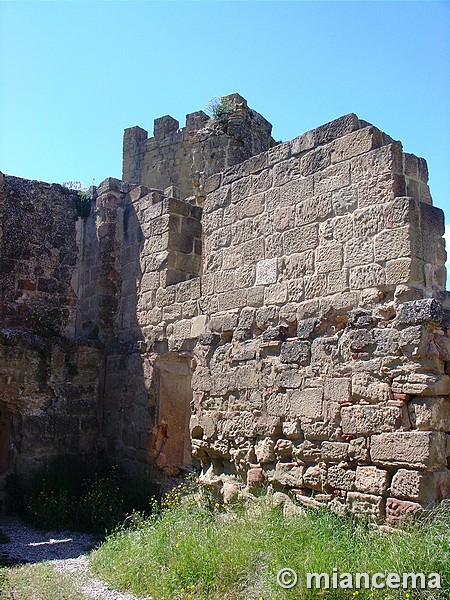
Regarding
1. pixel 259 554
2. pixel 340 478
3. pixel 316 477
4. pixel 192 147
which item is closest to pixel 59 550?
pixel 259 554

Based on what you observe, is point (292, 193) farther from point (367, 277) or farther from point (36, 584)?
point (36, 584)

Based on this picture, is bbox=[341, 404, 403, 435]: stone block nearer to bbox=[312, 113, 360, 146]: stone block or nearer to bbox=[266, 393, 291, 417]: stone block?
bbox=[266, 393, 291, 417]: stone block

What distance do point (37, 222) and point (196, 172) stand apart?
4.36 meters

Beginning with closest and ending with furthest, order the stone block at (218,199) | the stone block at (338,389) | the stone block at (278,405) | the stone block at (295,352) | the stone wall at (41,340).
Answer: the stone block at (338,389)
the stone block at (295,352)
the stone block at (278,405)
the stone block at (218,199)
the stone wall at (41,340)

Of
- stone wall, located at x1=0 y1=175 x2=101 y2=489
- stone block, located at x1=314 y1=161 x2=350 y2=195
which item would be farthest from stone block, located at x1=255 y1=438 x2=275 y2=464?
stone wall, located at x1=0 y1=175 x2=101 y2=489

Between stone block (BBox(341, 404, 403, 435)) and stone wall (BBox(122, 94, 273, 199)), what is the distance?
6621mm

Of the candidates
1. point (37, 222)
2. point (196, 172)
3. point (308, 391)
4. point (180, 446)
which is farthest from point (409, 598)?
point (196, 172)

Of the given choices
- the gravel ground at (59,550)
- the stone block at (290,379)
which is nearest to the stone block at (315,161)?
the stone block at (290,379)

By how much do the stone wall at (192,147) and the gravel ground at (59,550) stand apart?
607 centimetres

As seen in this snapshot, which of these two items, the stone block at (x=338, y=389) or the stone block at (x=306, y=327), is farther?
the stone block at (x=306, y=327)

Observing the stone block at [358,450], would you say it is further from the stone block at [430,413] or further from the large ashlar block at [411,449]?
the stone block at [430,413]

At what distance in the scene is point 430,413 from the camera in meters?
4.44

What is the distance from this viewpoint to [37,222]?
30.8 ft

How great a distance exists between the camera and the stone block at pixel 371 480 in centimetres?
462
